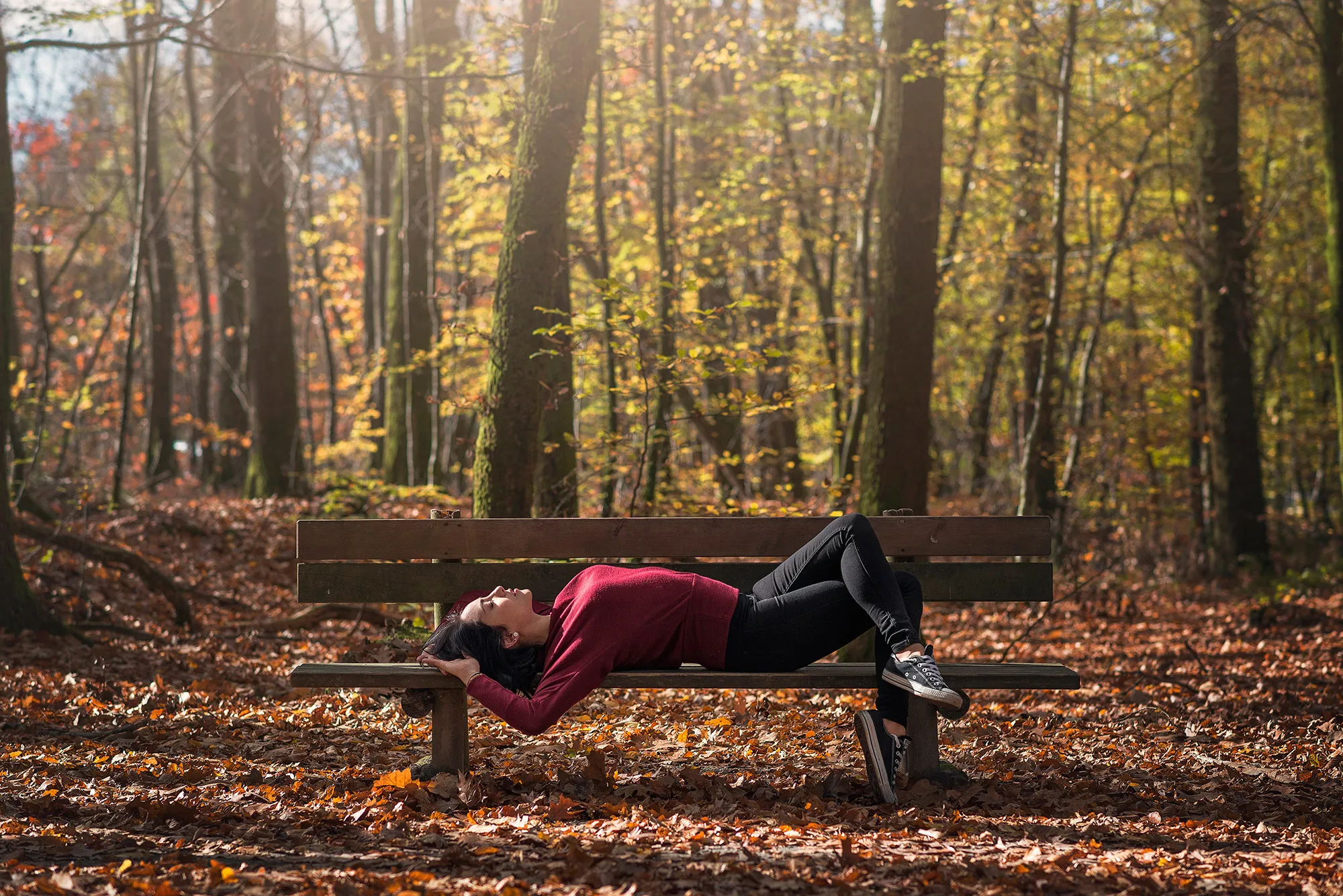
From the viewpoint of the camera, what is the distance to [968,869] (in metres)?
3.32

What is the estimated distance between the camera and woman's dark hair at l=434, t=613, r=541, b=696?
4.18 m

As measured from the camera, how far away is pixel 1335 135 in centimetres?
969

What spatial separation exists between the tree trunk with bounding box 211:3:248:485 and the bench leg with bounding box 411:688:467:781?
1153 centimetres

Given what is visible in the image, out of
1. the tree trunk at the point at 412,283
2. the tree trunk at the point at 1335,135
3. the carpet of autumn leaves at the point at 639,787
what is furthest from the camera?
the tree trunk at the point at 412,283

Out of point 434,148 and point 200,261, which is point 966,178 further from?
point 200,261

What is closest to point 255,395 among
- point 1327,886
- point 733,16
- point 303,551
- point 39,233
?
point 39,233

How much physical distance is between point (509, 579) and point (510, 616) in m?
0.71

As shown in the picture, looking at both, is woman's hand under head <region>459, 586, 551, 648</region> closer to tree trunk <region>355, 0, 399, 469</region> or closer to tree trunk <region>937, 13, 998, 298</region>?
tree trunk <region>355, 0, 399, 469</region>

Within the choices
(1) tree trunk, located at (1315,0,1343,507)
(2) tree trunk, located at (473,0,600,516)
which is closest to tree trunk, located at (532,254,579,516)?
(2) tree trunk, located at (473,0,600,516)

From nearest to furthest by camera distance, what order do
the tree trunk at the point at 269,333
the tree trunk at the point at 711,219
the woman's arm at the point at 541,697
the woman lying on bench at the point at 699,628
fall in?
the woman's arm at the point at 541,697
the woman lying on bench at the point at 699,628
the tree trunk at the point at 711,219
the tree trunk at the point at 269,333

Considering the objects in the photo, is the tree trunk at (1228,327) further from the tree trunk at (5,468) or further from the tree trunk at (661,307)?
the tree trunk at (5,468)

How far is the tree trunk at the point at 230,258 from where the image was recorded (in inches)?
581

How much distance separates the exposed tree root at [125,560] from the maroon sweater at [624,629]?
4507mm

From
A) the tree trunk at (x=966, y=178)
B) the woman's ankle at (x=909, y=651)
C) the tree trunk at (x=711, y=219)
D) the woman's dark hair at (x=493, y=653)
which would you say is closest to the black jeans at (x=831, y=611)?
the woman's ankle at (x=909, y=651)
